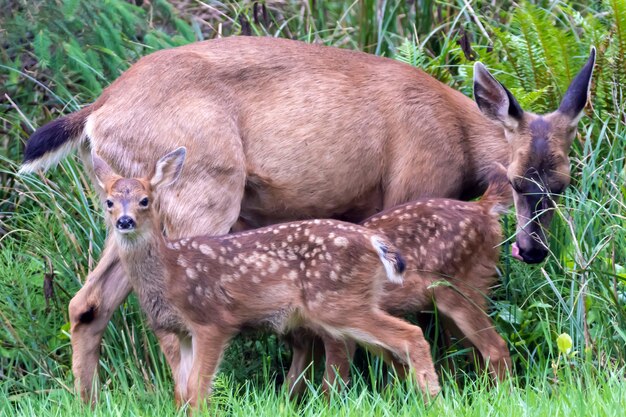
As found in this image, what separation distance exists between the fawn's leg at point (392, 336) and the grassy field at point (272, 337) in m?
0.14

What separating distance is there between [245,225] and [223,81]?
91cm

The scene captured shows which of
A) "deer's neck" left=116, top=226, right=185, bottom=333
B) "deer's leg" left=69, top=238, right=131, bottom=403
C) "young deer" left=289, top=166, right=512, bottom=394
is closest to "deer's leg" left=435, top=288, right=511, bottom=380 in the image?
"young deer" left=289, top=166, right=512, bottom=394

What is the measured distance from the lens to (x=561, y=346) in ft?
17.9

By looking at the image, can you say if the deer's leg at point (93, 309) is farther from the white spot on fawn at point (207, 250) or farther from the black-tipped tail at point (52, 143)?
the white spot on fawn at point (207, 250)

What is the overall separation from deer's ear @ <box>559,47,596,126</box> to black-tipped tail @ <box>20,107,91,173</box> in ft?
8.82

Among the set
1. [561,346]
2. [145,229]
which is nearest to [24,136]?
[145,229]

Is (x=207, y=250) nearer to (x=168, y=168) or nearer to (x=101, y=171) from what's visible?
(x=168, y=168)

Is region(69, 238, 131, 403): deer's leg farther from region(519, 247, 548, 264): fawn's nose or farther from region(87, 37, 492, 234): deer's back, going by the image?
region(519, 247, 548, 264): fawn's nose

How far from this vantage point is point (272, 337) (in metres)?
6.95

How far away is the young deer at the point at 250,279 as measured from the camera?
→ 5.67 metres

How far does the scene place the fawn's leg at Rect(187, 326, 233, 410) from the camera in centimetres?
559

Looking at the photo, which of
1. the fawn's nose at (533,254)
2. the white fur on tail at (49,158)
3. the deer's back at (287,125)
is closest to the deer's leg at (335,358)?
the deer's back at (287,125)

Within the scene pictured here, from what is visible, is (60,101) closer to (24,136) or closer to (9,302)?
(24,136)

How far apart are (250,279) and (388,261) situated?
694 mm
